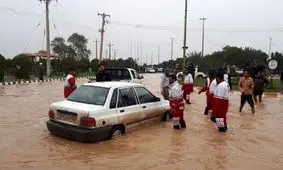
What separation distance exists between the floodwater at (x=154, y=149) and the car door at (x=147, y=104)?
36 cm

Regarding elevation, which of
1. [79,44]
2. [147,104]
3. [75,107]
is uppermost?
[79,44]

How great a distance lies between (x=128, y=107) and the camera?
9.95 meters

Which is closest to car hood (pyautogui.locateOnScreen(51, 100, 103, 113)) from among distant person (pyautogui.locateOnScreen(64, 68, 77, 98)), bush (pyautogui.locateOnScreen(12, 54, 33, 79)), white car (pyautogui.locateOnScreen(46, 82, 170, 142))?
white car (pyautogui.locateOnScreen(46, 82, 170, 142))

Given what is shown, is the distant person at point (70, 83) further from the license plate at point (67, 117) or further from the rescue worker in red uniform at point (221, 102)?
the rescue worker in red uniform at point (221, 102)

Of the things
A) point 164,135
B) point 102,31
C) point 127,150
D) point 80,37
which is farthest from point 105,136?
point 80,37

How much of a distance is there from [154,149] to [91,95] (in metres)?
2.03

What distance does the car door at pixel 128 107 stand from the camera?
9.65 meters

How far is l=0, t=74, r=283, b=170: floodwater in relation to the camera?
7.79 meters

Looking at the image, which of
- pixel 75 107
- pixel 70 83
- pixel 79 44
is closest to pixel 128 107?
pixel 75 107

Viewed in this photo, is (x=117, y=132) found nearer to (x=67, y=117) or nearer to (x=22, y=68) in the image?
(x=67, y=117)

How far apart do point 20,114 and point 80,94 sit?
16.9 ft

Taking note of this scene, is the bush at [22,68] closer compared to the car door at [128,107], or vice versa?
the car door at [128,107]

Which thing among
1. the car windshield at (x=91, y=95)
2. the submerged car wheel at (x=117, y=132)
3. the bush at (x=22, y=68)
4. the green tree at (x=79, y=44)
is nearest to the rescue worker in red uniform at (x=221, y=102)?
the submerged car wheel at (x=117, y=132)

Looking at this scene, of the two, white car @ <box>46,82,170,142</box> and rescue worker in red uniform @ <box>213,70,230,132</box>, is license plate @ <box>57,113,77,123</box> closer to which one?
white car @ <box>46,82,170,142</box>
